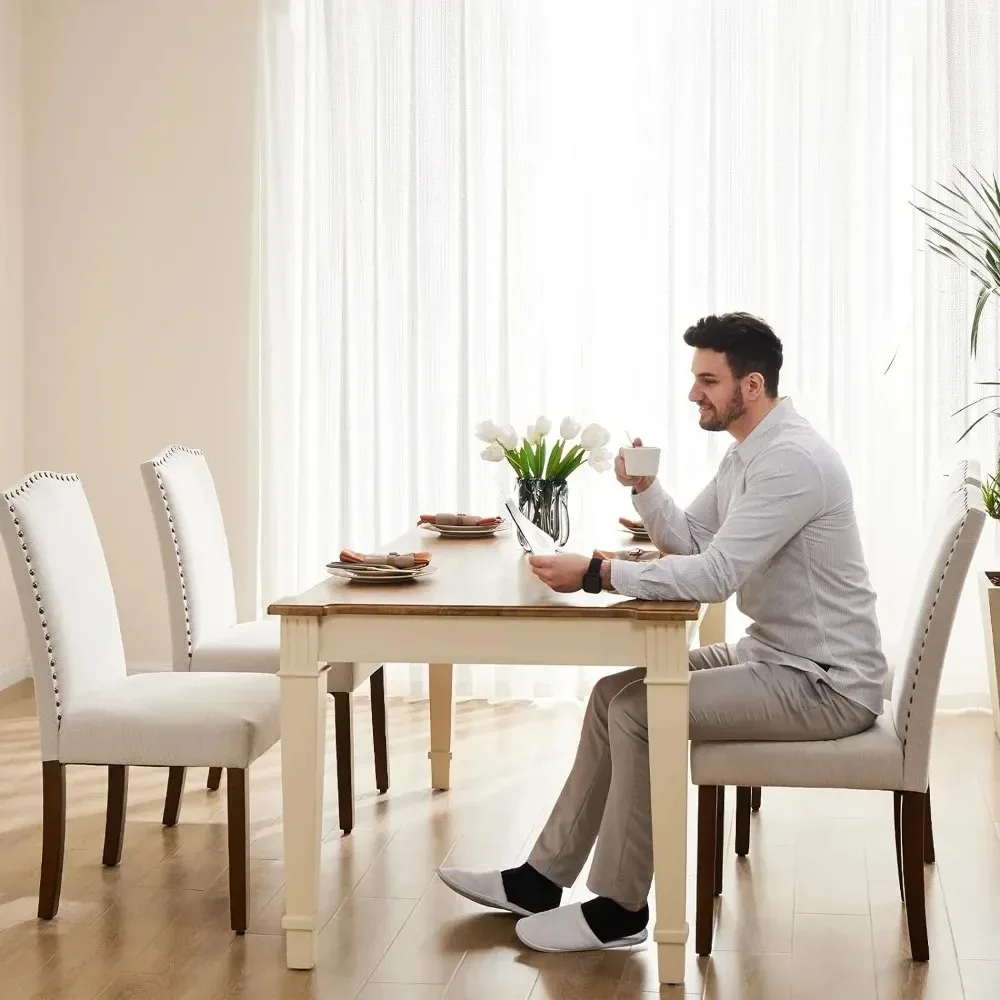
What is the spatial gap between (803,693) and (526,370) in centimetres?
253

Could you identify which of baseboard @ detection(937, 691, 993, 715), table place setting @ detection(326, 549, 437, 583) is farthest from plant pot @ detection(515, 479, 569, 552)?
baseboard @ detection(937, 691, 993, 715)

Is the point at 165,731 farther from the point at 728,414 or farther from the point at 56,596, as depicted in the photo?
the point at 728,414

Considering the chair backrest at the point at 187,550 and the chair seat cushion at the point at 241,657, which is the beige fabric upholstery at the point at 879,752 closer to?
the chair seat cushion at the point at 241,657

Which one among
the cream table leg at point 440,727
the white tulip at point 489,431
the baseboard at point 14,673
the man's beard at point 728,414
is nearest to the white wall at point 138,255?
the baseboard at point 14,673

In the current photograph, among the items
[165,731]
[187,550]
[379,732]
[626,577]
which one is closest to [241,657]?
[187,550]

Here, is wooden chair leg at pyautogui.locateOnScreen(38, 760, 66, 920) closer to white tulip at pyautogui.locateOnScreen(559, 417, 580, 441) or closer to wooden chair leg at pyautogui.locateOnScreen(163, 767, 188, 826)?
wooden chair leg at pyautogui.locateOnScreen(163, 767, 188, 826)

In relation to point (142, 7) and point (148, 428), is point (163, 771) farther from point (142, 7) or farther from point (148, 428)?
point (142, 7)

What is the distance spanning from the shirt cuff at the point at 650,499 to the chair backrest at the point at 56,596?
3.98ft

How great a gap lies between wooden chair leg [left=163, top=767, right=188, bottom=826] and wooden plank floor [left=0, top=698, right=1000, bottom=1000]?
41 millimetres

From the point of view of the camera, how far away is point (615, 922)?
9.05ft

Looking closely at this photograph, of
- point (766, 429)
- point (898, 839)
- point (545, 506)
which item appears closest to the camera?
point (766, 429)

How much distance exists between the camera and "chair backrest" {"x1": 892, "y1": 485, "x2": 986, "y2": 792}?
2.59 m

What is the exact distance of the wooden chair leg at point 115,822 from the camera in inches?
129

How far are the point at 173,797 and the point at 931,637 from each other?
6.34 ft
